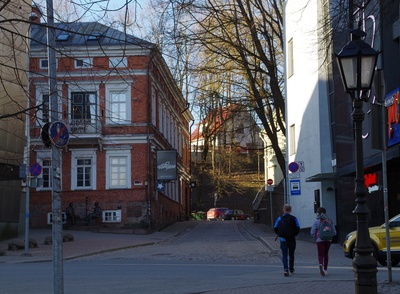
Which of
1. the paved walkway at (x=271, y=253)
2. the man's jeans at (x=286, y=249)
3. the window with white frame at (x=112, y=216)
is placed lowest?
the paved walkway at (x=271, y=253)

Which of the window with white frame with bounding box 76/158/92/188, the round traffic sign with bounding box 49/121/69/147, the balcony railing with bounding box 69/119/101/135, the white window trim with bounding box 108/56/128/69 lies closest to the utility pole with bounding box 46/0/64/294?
the round traffic sign with bounding box 49/121/69/147

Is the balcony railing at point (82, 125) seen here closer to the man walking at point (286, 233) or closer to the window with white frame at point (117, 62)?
the window with white frame at point (117, 62)

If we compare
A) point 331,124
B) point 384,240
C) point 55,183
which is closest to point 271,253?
point 384,240

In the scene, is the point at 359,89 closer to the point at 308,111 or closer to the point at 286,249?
the point at 286,249

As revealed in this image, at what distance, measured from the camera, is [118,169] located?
42.3m

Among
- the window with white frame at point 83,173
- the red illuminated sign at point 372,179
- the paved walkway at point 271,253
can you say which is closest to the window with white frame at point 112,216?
the window with white frame at point 83,173

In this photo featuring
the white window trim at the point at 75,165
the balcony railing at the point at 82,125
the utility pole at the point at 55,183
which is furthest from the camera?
the white window trim at the point at 75,165

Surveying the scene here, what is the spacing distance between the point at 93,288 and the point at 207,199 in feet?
213

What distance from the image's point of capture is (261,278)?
15.5 metres

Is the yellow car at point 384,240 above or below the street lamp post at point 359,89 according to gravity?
below

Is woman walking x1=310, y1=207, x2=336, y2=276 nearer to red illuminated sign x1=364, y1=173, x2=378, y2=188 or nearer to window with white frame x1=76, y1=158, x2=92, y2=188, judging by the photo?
red illuminated sign x1=364, y1=173, x2=378, y2=188

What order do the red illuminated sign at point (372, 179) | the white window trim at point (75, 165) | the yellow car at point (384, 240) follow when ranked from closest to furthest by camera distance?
1. the yellow car at point (384, 240)
2. the red illuminated sign at point (372, 179)
3. the white window trim at point (75, 165)

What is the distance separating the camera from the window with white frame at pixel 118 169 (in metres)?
42.0

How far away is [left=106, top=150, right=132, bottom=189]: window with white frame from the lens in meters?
42.0
